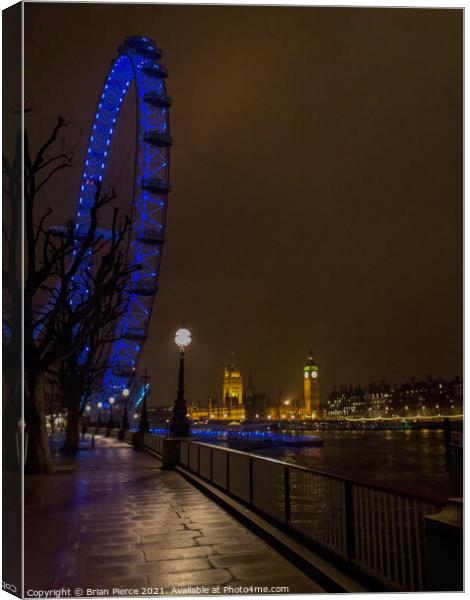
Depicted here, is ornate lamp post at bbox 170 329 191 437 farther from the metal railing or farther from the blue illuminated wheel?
the blue illuminated wheel

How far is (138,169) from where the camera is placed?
179 ft

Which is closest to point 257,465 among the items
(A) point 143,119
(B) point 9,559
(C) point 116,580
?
(C) point 116,580

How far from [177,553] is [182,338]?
49.6 ft

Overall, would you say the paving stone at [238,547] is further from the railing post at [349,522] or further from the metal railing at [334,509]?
the railing post at [349,522]

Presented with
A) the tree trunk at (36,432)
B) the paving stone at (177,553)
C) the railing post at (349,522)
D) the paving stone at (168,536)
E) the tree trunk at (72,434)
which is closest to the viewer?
the railing post at (349,522)

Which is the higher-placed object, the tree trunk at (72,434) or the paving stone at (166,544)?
the paving stone at (166,544)

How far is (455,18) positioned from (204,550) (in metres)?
7.09

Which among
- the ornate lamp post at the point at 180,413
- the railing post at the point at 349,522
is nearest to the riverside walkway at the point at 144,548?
the railing post at the point at 349,522

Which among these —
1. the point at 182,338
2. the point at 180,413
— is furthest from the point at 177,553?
the point at 182,338

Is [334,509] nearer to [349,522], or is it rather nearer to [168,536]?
[349,522]

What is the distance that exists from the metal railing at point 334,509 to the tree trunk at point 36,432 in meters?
4.61

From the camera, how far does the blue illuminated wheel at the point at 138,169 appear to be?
5172cm

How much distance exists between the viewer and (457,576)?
471cm

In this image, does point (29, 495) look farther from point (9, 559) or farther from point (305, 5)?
point (305, 5)
